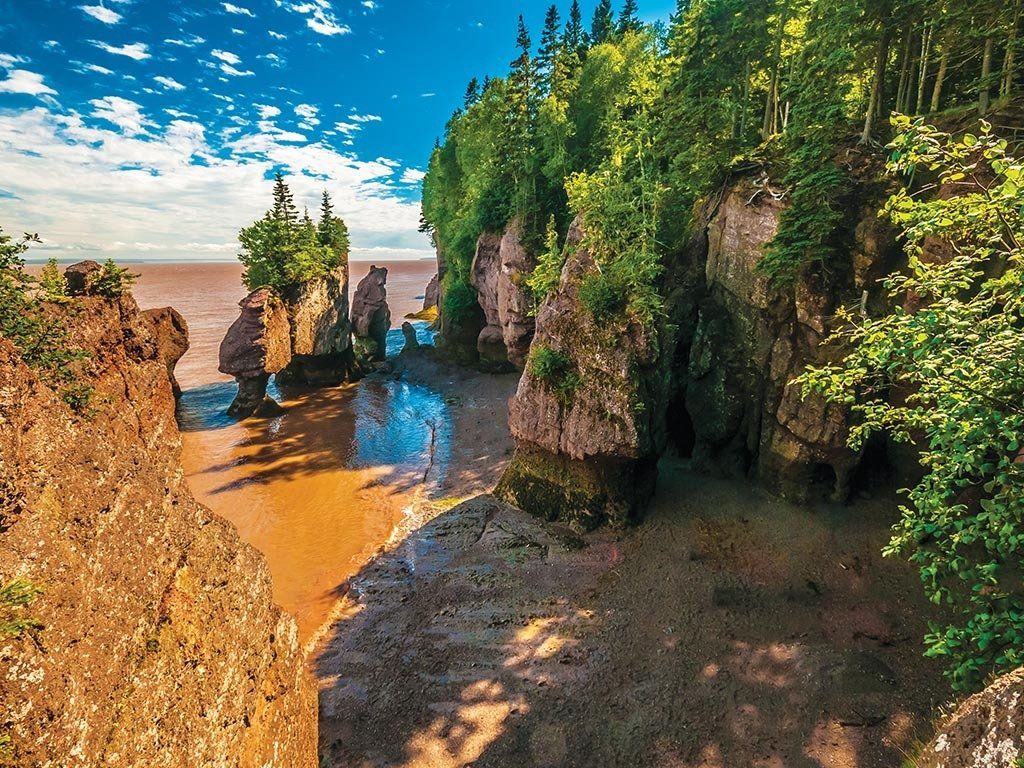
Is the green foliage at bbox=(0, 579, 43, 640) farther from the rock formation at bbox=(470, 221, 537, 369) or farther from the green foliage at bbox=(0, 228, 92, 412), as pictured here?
the rock formation at bbox=(470, 221, 537, 369)

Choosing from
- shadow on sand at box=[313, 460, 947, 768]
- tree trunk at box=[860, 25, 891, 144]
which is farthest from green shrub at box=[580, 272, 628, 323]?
tree trunk at box=[860, 25, 891, 144]

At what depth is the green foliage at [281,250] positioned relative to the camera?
1178 inches

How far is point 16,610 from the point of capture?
322 cm

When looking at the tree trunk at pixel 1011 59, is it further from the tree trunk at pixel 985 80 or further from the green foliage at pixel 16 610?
the green foliage at pixel 16 610

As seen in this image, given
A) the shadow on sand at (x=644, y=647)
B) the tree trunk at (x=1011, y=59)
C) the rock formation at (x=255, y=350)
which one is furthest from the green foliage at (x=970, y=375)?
the rock formation at (x=255, y=350)

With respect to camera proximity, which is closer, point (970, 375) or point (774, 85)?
Answer: point (970, 375)

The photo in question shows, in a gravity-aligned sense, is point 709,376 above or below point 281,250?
below

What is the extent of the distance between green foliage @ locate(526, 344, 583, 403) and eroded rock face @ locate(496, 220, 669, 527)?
0.12 ft

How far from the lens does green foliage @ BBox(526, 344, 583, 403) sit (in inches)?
632

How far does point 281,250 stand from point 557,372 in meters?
23.7

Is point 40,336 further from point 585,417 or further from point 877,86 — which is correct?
point 877,86

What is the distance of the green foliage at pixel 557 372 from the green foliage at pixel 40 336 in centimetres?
1229

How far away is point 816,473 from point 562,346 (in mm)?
9507

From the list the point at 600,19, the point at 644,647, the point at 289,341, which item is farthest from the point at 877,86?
the point at 600,19
